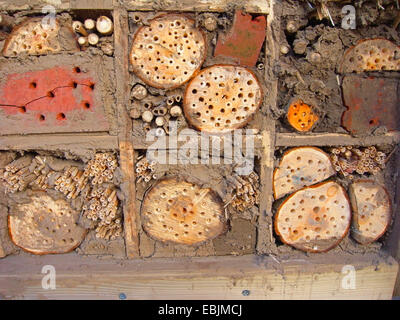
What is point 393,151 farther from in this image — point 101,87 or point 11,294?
point 11,294

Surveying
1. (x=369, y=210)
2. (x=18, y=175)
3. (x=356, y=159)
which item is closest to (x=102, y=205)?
(x=18, y=175)

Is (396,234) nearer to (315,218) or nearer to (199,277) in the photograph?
(315,218)

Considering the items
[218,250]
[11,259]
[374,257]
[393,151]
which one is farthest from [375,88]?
[11,259]

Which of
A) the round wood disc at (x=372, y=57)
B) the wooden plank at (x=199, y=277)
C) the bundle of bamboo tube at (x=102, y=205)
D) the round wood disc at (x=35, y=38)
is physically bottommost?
the wooden plank at (x=199, y=277)

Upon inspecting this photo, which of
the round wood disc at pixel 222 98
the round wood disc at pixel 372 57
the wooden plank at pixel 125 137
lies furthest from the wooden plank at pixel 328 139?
the wooden plank at pixel 125 137

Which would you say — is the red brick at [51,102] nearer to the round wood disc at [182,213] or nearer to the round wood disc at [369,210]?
the round wood disc at [182,213]

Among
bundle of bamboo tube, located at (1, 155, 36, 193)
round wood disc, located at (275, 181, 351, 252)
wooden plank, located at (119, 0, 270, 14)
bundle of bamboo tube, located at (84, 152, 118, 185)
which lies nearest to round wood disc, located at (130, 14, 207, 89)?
wooden plank, located at (119, 0, 270, 14)
